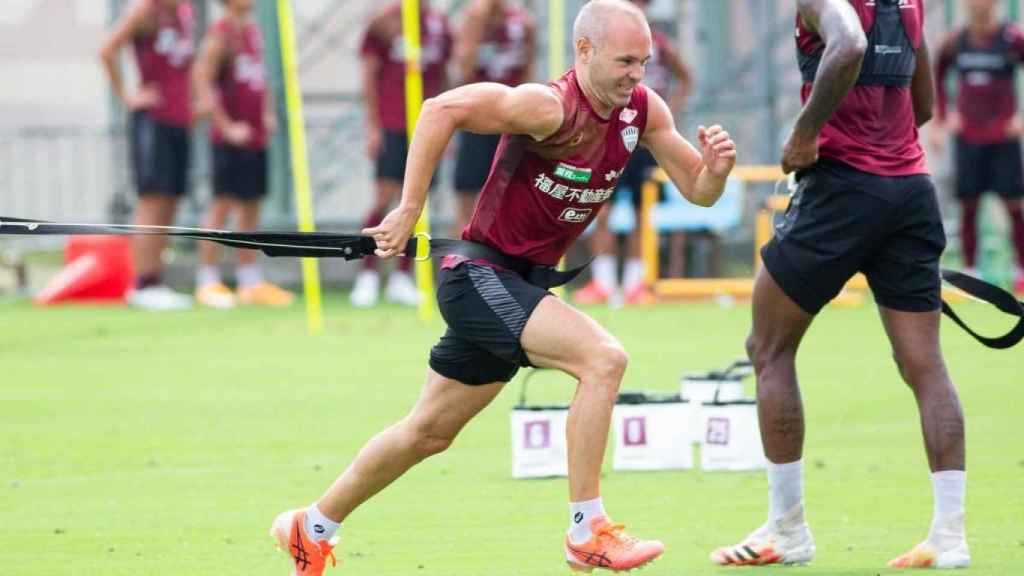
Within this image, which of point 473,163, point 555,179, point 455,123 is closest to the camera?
point 455,123

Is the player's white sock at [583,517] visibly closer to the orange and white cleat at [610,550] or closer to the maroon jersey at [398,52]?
the orange and white cleat at [610,550]

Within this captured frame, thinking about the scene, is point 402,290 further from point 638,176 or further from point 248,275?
point 638,176

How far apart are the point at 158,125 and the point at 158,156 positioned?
292 millimetres

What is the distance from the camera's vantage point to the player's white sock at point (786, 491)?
6621 mm

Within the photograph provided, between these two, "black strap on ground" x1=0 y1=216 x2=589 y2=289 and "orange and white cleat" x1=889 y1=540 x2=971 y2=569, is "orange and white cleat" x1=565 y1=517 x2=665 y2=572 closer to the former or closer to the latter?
"black strap on ground" x1=0 y1=216 x2=589 y2=289

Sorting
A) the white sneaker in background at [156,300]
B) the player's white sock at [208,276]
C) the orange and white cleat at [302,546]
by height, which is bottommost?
the white sneaker in background at [156,300]

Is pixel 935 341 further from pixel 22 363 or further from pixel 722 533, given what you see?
pixel 22 363

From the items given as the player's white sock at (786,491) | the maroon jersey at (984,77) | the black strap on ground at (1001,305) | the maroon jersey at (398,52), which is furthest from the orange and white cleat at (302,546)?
the maroon jersey at (984,77)

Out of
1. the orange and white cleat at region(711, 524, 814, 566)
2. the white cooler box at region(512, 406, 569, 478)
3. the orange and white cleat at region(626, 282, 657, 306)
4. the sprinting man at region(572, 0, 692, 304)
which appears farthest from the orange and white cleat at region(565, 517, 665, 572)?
the orange and white cleat at region(626, 282, 657, 306)

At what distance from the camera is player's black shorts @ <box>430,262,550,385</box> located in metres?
6.07

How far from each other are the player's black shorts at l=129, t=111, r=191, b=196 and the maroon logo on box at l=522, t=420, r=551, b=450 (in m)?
9.84

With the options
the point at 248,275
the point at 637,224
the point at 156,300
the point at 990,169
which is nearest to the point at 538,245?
the point at 637,224

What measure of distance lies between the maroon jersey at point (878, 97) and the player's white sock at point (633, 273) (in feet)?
35.6

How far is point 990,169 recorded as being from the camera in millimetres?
17812
